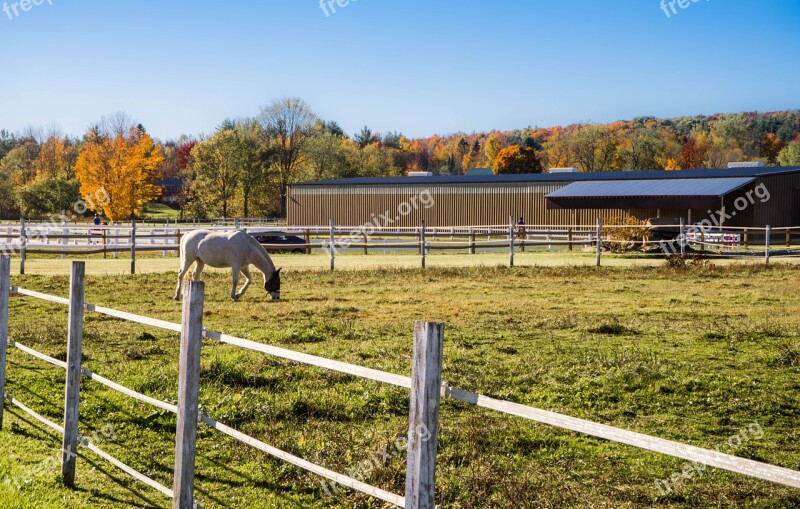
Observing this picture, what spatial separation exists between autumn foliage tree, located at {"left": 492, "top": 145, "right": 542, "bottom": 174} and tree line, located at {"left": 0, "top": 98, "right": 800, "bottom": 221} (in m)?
0.11

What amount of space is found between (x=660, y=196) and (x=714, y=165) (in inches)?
2589

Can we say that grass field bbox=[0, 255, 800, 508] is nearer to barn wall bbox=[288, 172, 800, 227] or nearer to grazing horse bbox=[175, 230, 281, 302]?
grazing horse bbox=[175, 230, 281, 302]

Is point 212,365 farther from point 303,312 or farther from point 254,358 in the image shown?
point 303,312

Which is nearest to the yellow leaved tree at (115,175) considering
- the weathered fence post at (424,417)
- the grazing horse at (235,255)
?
the grazing horse at (235,255)

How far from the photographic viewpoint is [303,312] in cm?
1407

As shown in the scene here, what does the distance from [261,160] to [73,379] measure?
6988cm

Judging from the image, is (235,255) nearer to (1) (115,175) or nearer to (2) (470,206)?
(2) (470,206)

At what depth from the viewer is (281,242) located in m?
34.2

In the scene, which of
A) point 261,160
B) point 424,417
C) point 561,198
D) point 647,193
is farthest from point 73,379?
→ point 261,160

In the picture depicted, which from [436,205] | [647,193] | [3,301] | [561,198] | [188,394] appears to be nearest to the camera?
[188,394]

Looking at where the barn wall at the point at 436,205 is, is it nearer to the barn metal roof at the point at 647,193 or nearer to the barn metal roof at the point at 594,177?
the barn metal roof at the point at 594,177

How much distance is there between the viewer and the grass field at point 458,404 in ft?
18.4

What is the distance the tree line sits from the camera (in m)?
62.2

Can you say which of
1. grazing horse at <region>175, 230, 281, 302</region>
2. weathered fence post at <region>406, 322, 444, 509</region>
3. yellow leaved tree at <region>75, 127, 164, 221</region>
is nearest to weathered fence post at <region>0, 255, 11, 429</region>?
weathered fence post at <region>406, 322, 444, 509</region>
